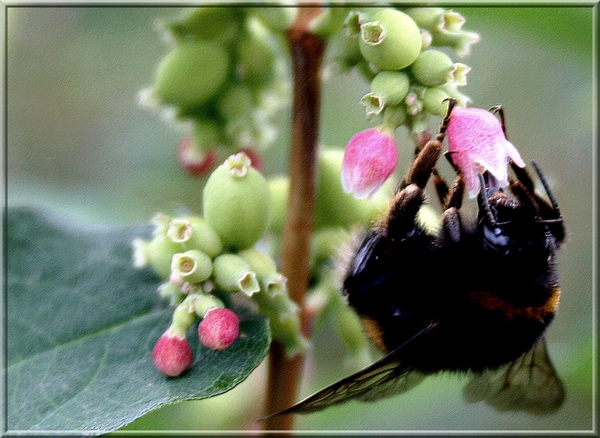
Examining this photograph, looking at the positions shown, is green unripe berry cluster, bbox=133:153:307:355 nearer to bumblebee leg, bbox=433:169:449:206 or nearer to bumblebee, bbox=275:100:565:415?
bumblebee, bbox=275:100:565:415

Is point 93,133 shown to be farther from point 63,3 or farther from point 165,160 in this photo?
point 63,3

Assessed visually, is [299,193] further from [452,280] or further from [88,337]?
[88,337]

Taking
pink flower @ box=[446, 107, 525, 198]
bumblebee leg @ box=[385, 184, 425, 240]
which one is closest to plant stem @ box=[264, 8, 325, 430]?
bumblebee leg @ box=[385, 184, 425, 240]

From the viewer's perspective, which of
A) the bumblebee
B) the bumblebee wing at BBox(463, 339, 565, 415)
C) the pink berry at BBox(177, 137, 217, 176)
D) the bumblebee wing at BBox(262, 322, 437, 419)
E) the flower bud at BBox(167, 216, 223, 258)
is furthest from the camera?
the pink berry at BBox(177, 137, 217, 176)

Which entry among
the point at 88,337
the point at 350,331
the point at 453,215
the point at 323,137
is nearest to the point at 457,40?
the point at 453,215

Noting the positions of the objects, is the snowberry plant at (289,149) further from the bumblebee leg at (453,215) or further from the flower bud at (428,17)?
the bumblebee leg at (453,215)

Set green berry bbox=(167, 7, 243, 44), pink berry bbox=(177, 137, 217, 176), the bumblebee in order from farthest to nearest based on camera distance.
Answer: pink berry bbox=(177, 137, 217, 176)
green berry bbox=(167, 7, 243, 44)
the bumblebee

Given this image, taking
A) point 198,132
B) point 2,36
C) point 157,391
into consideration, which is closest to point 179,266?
point 157,391
